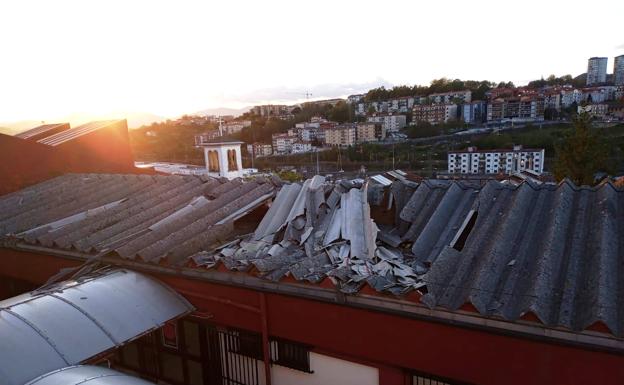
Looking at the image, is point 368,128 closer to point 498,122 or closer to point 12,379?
point 498,122

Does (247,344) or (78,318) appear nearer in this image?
(78,318)

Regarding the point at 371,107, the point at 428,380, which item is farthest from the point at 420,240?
the point at 371,107

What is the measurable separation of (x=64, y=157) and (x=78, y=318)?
391 inches

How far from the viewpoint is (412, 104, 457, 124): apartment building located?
102625 mm

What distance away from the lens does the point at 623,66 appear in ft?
409

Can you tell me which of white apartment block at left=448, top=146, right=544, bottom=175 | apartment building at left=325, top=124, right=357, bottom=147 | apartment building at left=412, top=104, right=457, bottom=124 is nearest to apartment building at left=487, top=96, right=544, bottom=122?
apartment building at left=412, top=104, right=457, bottom=124

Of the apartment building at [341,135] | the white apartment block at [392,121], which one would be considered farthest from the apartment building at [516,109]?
the apartment building at [341,135]

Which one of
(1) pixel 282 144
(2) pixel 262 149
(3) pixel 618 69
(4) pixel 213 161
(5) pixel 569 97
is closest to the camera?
(4) pixel 213 161

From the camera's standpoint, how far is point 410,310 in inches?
146

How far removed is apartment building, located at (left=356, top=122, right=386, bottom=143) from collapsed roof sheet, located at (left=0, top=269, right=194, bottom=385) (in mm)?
90276

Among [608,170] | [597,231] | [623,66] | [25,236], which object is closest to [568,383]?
[597,231]

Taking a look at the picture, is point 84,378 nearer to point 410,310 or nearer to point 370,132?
point 410,310

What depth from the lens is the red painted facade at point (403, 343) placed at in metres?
3.14

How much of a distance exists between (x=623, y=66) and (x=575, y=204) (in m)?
155
